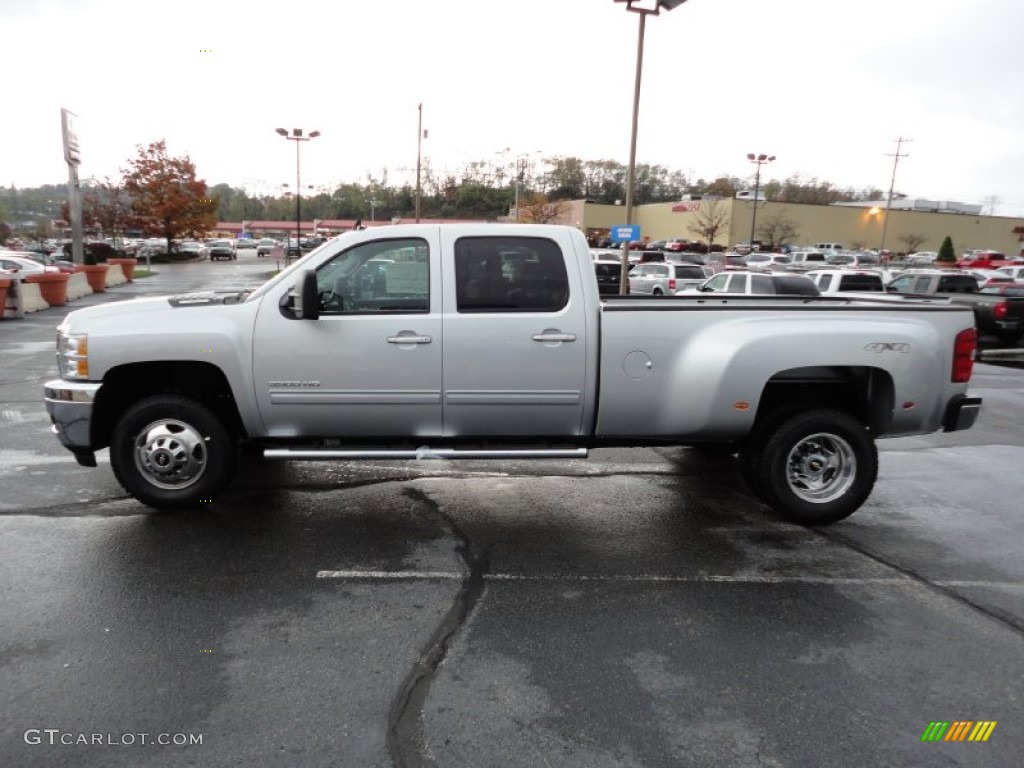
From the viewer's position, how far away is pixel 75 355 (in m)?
5.08

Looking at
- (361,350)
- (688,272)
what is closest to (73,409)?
(361,350)

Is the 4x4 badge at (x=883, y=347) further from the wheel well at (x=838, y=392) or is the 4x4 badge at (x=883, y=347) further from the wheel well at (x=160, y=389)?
the wheel well at (x=160, y=389)

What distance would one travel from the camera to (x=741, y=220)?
3191 inches

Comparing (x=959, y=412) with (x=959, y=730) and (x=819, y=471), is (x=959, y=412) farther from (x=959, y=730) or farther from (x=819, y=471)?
(x=959, y=730)

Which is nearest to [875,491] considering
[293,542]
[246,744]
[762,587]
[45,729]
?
[762,587]

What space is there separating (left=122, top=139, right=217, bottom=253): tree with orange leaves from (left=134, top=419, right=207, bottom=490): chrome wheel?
52758mm

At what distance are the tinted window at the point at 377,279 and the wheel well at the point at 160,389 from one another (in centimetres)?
103

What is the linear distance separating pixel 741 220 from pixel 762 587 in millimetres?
82371

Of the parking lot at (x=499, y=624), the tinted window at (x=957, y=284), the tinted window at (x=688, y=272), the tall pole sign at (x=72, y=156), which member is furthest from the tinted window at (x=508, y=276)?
the tall pole sign at (x=72, y=156)

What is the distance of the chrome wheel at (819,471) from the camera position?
5.41 meters

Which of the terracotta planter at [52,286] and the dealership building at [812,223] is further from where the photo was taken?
the dealership building at [812,223]

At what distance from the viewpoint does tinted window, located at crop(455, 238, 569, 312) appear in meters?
5.15

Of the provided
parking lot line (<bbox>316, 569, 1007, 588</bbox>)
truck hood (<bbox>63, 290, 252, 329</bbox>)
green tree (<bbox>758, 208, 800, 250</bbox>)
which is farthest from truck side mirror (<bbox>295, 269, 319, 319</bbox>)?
green tree (<bbox>758, 208, 800, 250</bbox>)

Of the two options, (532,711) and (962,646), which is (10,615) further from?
(962,646)
